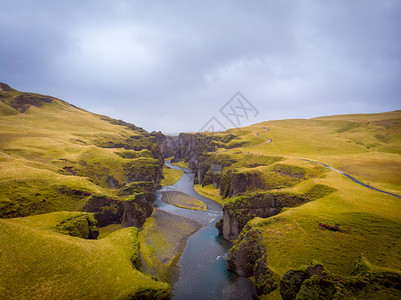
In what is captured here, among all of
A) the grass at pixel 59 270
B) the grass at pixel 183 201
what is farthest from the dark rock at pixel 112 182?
the grass at pixel 59 270

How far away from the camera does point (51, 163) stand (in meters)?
63.1

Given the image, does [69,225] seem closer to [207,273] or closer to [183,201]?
[207,273]

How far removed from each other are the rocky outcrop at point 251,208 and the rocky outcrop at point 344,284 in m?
19.4

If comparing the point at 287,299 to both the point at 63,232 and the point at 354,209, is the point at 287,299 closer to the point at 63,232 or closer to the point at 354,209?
the point at 354,209

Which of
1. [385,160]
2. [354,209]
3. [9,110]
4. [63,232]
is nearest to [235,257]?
Result: [354,209]

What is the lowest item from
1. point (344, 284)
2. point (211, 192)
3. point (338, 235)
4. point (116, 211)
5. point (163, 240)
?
point (163, 240)

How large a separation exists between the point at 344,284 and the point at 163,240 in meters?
33.5

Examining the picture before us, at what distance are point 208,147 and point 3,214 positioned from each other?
119557 millimetres

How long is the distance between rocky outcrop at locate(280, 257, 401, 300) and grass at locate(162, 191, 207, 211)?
4211 cm

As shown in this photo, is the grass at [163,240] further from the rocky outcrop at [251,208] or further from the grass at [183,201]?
the rocky outcrop at [251,208]

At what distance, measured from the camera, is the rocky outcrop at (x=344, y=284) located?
723 inches

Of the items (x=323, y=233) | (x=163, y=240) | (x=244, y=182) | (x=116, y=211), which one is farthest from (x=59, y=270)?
(x=244, y=182)

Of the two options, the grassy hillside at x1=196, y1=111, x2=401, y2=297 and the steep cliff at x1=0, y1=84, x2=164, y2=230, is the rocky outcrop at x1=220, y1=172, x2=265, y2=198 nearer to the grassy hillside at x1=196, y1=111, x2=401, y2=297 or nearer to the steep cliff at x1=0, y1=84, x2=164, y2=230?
the grassy hillside at x1=196, y1=111, x2=401, y2=297

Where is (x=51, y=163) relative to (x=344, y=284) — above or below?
above
